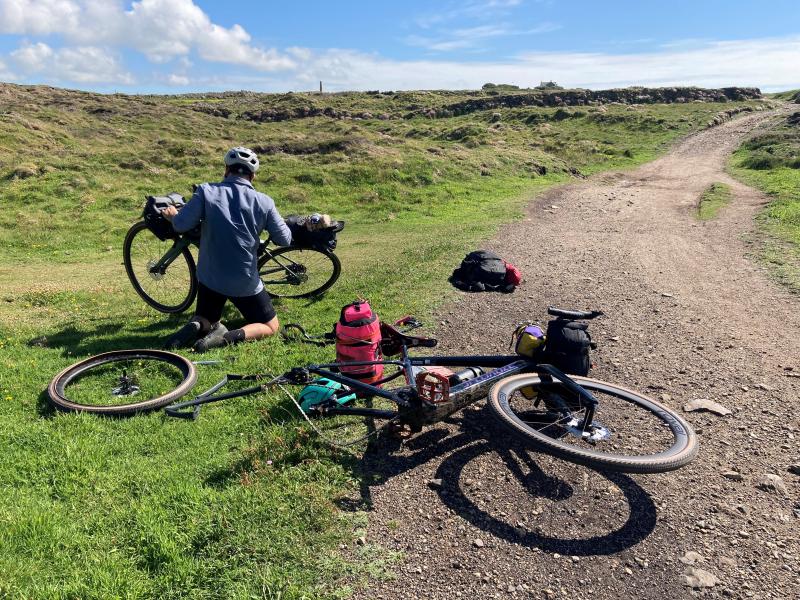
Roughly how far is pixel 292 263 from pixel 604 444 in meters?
6.15

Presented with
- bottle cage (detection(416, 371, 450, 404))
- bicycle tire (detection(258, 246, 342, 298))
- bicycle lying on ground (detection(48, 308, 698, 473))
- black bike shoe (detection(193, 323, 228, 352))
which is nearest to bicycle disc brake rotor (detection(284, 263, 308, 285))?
bicycle tire (detection(258, 246, 342, 298))

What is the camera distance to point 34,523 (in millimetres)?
3527

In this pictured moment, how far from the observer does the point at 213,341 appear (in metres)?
6.79

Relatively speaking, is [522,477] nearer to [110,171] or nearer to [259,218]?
[259,218]

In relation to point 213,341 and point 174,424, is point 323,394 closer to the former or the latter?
point 174,424

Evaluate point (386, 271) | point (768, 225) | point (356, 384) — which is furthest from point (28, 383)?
point (768, 225)

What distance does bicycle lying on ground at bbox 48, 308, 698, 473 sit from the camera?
400cm

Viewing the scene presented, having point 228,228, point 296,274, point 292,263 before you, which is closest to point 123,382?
point 228,228

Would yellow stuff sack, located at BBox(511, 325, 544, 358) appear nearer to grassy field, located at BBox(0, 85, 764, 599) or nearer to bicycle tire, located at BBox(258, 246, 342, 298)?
grassy field, located at BBox(0, 85, 764, 599)

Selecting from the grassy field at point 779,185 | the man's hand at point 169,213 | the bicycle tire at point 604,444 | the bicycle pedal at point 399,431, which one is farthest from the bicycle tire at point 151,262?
the grassy field at point 779,185

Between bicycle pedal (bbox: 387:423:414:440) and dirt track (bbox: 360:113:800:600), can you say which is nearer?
dirt track (bbox: 360:113:800:600)

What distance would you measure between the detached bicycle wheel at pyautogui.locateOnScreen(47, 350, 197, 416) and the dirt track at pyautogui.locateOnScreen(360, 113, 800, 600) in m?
2.49

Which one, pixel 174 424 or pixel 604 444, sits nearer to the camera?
pixel 604 444

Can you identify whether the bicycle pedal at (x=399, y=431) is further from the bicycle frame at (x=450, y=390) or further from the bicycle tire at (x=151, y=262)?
the bicycle tire at (x=151, y=262)
